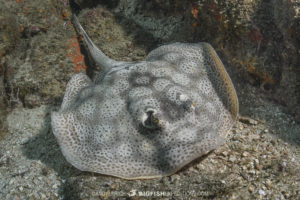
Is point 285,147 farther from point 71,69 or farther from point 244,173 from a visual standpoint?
point 71,69

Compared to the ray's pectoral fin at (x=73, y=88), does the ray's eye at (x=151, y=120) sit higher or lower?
higher

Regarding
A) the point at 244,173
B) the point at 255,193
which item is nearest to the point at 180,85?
the point at 244,173

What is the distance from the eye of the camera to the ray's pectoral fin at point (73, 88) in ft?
13.6

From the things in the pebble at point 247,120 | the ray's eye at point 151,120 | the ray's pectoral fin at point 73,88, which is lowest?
the ray's pectoral fin at point 73,88

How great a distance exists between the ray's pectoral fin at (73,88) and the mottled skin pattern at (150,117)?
2 centimetres

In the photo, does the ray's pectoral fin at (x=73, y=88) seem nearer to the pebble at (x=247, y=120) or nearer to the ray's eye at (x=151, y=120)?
the ray's eye at (x=151, y=120)

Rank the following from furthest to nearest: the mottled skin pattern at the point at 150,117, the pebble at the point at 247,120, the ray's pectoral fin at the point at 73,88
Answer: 1. the ray's pectoral fin at the point at 73,88
2. the pebble at the point at 247,120
3. the mottled skin pattern at the point at 150,117

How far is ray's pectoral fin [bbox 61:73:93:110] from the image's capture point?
414 cm

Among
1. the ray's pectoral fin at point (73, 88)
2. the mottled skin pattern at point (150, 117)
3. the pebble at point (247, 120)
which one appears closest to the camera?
the mottled skin pattern at point (150, 117)

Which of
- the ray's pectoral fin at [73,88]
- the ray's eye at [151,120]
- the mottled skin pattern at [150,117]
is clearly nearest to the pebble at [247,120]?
the mottled skin pattern at [150,117]

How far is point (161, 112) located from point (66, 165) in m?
1.97

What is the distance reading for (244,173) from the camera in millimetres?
3178

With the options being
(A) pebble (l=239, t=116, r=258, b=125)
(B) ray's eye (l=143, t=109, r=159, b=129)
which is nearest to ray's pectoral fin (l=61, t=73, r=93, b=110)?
(B) ray's eye (l=143, t=109, r=159, b=129)

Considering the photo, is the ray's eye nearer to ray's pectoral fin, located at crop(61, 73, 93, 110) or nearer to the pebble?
ray's pectoral fin, located at crop(61, 73, 93, 110)
